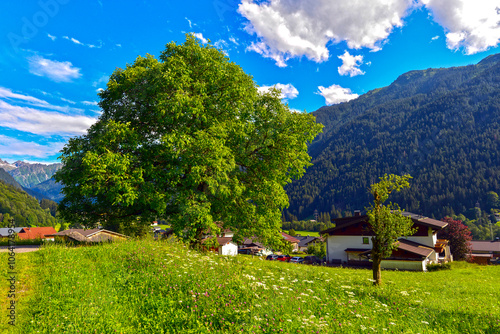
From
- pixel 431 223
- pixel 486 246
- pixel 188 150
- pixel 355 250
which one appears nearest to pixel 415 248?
pixel 431 223

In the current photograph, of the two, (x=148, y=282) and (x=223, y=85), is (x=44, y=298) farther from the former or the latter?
(x=223, y=85)

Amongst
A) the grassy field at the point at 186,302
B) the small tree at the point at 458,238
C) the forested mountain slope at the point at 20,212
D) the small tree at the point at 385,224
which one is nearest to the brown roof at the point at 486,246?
the small tree at the point at 458,238

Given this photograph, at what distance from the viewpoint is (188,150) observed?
1453cm

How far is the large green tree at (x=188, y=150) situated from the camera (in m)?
14.5

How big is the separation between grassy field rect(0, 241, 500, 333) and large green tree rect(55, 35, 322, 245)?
4174 millimetres

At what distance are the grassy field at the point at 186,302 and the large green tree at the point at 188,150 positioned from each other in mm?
4174

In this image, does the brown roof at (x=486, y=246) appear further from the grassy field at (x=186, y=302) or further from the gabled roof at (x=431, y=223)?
the grassy field at (x=186, y=302)

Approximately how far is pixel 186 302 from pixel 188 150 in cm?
815

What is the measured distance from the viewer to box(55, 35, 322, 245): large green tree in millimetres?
14516

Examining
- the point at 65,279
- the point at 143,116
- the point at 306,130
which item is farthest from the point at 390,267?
the point at 65,279

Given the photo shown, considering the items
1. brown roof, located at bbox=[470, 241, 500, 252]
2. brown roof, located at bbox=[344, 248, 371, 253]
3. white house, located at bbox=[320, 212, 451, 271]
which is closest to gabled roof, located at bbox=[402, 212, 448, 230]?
white house, located at bbox=[320, 212, 451, 271]

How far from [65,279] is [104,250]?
3.26m

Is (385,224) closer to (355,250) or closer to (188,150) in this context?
(188,150)

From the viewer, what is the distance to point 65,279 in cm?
857
